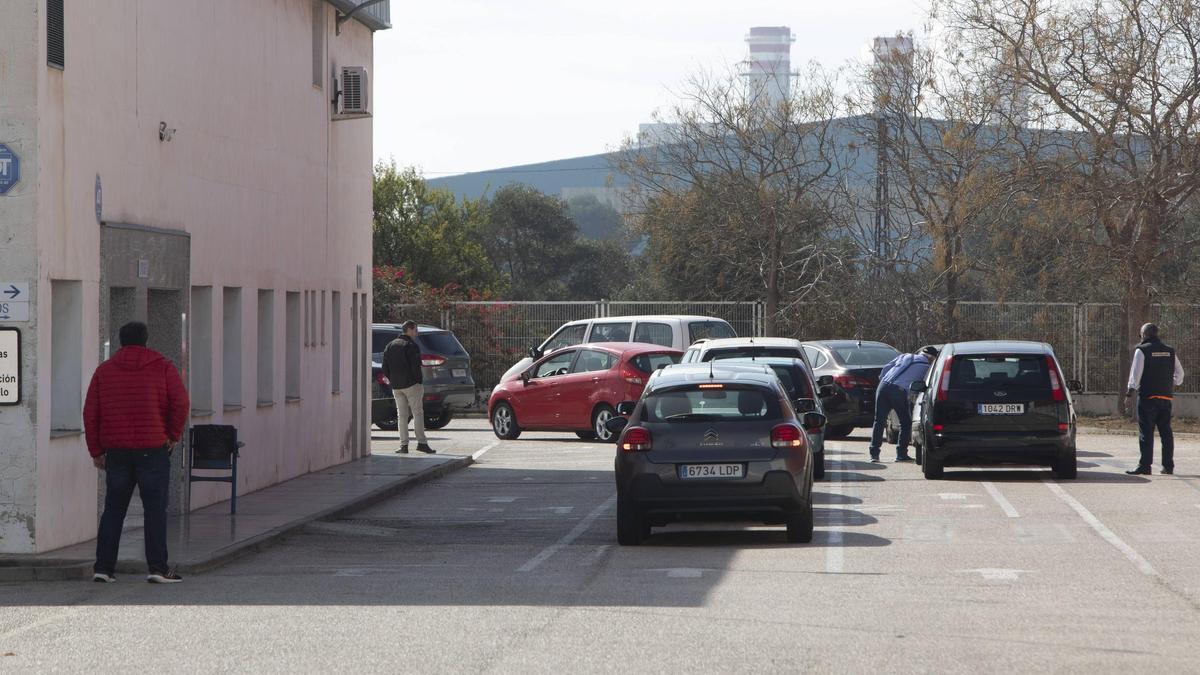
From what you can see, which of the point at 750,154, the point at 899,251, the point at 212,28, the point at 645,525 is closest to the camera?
the point at 645,525

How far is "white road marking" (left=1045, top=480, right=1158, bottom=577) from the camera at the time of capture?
12.9 metres

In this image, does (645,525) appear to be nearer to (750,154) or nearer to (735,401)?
(735,401)

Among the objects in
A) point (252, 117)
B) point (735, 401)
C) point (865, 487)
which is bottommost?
point (865, 487)

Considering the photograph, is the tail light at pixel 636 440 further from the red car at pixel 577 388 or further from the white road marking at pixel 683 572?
the red car at pixel 577 388

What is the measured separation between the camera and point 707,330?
3200cm

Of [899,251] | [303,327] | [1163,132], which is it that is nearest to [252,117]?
[303,327]

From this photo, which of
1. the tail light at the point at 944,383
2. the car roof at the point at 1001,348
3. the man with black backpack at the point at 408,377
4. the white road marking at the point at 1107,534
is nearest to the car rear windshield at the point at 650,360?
the man with black backpack at the point at 408,377

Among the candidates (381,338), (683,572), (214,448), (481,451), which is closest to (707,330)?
(381,338)

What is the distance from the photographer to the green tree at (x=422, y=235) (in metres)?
69.2

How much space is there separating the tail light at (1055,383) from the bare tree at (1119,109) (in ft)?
44.0

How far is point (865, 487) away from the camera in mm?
20172

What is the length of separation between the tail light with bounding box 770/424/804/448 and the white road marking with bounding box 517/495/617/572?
76.9 inches

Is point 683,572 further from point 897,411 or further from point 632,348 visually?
point 632,348

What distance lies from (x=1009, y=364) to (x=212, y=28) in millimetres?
9870
